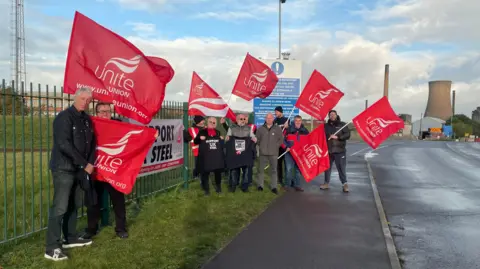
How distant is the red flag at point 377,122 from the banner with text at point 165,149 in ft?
13.4

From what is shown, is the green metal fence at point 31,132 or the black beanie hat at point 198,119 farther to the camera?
the black beanie hat at point 198,119

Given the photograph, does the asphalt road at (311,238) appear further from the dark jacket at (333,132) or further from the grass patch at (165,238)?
the dark jacket at (333,132)

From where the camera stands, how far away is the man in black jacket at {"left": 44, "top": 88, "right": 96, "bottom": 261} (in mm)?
4809

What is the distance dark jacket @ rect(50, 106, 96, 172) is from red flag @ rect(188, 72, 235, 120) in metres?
3.88

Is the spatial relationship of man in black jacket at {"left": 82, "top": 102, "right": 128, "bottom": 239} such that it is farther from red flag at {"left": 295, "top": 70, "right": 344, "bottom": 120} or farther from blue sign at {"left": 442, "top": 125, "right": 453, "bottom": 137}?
blue sign at {"left": 442, "top": 125, "right": 453, "bottom": 137}

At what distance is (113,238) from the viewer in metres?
5.89

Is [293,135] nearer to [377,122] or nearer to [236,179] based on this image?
[236,179]

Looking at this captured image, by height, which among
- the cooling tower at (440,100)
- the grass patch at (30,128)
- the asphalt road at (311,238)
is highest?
the cooling tower at (440,100)

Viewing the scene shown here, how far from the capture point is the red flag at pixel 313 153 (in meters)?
10.1

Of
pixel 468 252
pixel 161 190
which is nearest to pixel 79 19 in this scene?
pixel 161 190

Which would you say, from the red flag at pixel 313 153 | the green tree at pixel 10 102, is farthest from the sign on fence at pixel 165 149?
the red flag at pixel 313 153

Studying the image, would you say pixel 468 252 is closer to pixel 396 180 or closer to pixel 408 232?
pixel 408 232

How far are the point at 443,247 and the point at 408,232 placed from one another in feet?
2.66

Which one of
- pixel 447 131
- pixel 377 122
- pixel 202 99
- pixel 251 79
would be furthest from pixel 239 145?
pixel 447 131
